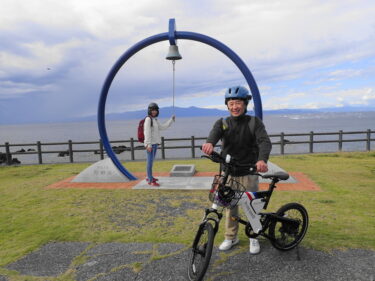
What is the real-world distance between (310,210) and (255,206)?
85.1 inches

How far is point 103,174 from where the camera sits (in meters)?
7.19

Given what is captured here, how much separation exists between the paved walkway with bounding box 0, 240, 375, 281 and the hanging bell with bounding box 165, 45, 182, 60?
14.6 ft

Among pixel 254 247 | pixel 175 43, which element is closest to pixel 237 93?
pixel 254 247

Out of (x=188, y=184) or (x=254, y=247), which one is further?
(x=188, y=184)

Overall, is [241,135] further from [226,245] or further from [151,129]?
[151,129]

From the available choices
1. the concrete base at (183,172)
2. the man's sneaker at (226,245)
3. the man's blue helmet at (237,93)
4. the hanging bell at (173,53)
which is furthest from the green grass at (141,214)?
the hanging bell at (173,53)

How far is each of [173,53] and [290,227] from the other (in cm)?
475

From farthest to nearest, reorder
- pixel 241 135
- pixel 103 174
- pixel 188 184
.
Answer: pixel 103 174
pixel 188 184
pixel 241 135

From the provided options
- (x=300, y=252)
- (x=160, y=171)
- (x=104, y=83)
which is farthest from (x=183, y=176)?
(x=300, y=252)

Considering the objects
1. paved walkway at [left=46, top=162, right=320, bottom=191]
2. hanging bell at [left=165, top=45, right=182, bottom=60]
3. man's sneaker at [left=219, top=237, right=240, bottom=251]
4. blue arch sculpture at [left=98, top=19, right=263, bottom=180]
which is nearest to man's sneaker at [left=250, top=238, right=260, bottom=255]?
man's sneaker at [left=219, top=237, right=240, bottom=251]

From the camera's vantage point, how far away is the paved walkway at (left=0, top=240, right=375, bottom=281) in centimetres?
273

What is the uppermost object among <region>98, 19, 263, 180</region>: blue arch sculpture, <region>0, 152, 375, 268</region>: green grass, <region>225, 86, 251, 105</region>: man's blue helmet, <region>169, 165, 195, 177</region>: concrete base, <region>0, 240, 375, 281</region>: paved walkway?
<region>98, 19, 263, 180</region>: blue arch sculpture

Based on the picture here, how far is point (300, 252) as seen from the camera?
319 cm

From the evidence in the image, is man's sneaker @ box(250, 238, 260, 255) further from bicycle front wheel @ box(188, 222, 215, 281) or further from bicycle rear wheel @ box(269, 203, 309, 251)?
bicycle front wheel @ box(188, 222, 215, 281)
